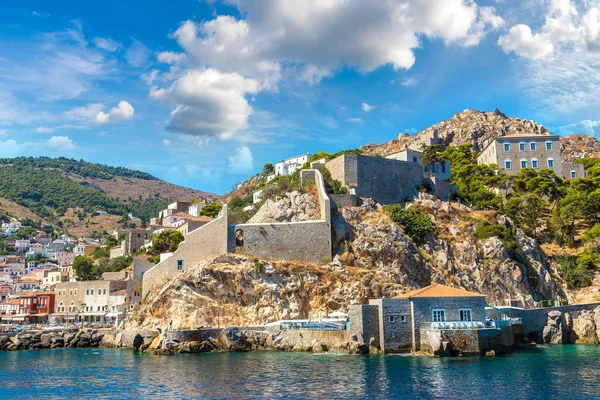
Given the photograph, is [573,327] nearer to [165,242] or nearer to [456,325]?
[456,325]

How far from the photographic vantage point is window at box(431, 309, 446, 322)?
1403 inches

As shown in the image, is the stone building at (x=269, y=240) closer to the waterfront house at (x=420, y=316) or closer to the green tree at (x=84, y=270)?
the waterfront house at (x=420, y=316)

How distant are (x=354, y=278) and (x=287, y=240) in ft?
20.4

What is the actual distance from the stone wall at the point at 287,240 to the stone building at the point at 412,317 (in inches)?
383

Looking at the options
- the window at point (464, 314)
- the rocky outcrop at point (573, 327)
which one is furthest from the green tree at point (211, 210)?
the window at point (464, 314)

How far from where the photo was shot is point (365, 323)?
35.8m

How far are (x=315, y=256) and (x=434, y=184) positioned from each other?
Result: 61.3 feet

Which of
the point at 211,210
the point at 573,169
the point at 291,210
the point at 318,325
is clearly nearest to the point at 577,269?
the point at 573,169

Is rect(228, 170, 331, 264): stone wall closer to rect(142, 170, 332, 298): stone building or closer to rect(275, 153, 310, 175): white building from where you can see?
rect(142, 170, 332, 298): stone building

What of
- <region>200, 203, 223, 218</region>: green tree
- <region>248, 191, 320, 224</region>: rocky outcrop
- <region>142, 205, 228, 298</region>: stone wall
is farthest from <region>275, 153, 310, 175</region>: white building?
<region>142, 205, 228, 298</region>: stone wall

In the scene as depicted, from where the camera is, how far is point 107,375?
31.5 metres

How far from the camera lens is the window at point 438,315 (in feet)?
117

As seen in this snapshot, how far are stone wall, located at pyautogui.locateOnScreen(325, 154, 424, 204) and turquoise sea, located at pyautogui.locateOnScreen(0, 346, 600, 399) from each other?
780 inches

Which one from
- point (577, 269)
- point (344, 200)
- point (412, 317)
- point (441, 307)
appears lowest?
point (412, 317)
